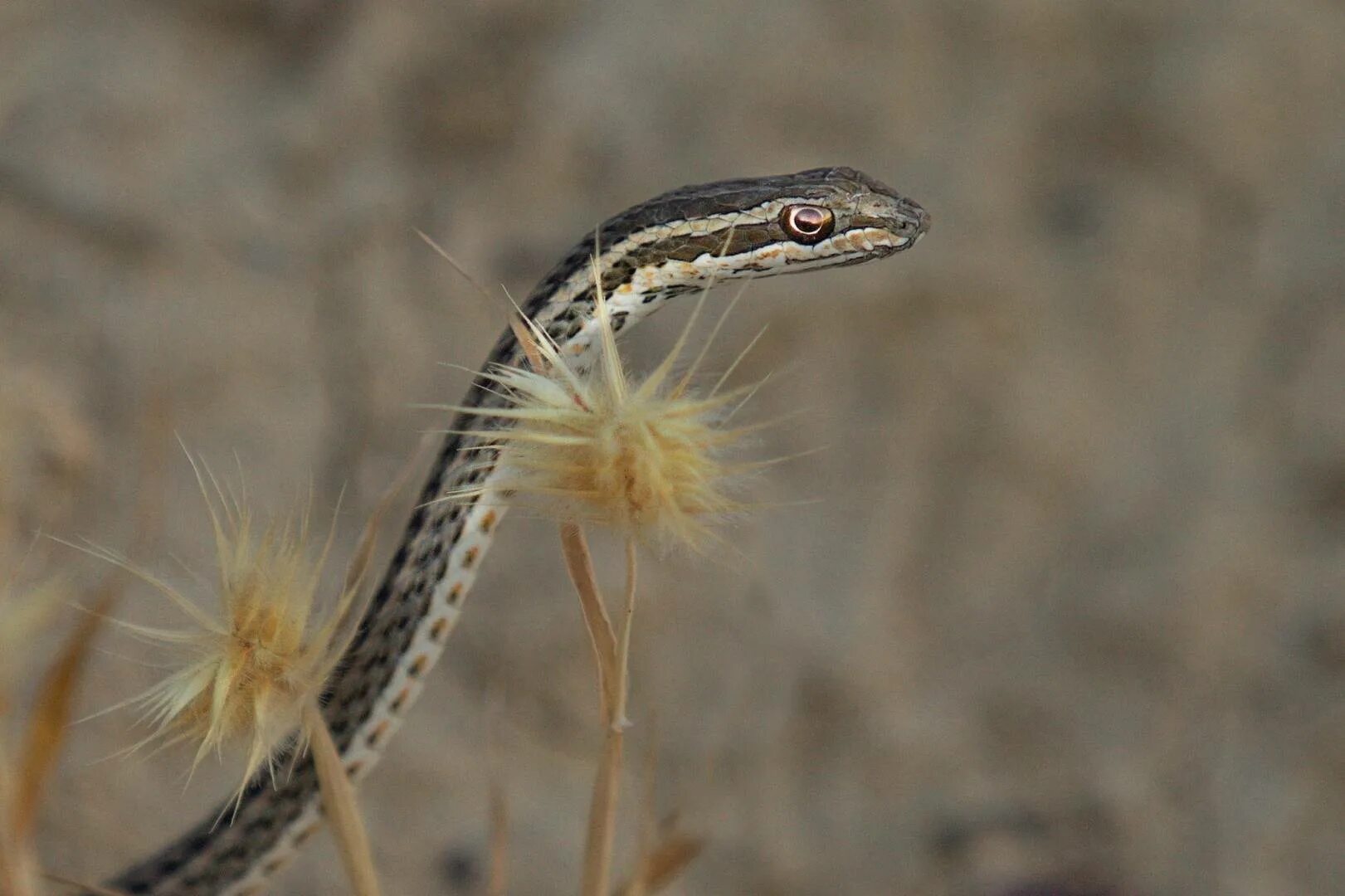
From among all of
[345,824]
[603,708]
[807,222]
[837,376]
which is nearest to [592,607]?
[603,708]

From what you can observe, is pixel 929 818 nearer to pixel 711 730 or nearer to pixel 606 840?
pixel 711 730

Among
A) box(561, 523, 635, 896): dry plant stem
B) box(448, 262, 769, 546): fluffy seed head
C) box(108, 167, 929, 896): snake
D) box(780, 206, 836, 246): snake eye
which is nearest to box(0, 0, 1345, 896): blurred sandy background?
box(108, 167, 929, 896): snake

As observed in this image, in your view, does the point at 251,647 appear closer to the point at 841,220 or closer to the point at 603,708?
the point at 603,708

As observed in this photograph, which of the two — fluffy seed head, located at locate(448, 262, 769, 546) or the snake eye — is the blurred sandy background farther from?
fluffy seed head, located at locate(448, 262, 769, 546)

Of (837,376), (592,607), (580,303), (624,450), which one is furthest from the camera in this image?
(837,376)

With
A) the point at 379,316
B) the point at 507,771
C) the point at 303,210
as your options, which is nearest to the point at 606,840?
the point at 507,771
